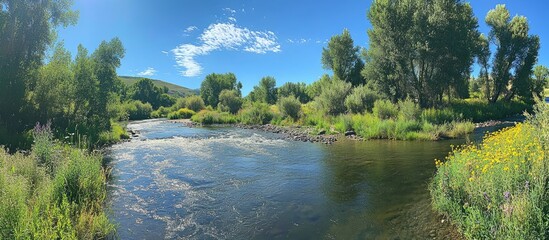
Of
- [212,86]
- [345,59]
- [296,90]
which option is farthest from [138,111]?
[345,59]

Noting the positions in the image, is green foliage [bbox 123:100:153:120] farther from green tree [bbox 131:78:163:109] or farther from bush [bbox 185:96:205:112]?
green tree [bbox 131:78:163:109]

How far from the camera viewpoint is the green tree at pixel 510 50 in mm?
38812

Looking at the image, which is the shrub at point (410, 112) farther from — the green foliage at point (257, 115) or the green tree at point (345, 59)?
the green tree at point (345, 59)

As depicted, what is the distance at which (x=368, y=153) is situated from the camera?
1778 cm

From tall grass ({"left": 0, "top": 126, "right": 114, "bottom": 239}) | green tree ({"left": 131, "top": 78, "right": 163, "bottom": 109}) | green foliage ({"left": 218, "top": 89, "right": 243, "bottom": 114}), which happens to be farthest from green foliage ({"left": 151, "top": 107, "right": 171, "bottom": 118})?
tall grass ({"left": 0, "top": 126, "right": 114, "bottom": 239})

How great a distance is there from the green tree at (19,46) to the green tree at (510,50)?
47846 millimetres

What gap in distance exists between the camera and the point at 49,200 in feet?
21.2

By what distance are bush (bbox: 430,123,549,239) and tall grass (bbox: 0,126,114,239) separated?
727 centimetres

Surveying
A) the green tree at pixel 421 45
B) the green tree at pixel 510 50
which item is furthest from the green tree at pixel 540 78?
the green tree at pixel 421 45

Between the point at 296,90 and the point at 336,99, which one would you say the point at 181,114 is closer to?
the point at 296,90

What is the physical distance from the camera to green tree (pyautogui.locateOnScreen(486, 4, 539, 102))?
127ft

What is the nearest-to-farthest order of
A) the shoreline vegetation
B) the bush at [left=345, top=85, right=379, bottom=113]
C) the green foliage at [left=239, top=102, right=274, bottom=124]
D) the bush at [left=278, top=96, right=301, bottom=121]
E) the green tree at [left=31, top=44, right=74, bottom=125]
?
1. the shoreline vegetation
2. the green tree at [left=31, top=44, right=74, bottom=125]
3. the bush at [left=345, top=85, right=379, bottom=113]
4. the bush at [left=278, top=96, right=301, bottom=121]
5. the green foliage at [left=239, top=102, right=274, bottom=124]

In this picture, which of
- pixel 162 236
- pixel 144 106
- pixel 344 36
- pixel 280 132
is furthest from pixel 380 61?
pixel 144 106

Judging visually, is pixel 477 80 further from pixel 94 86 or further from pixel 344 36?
pixel 94 86
